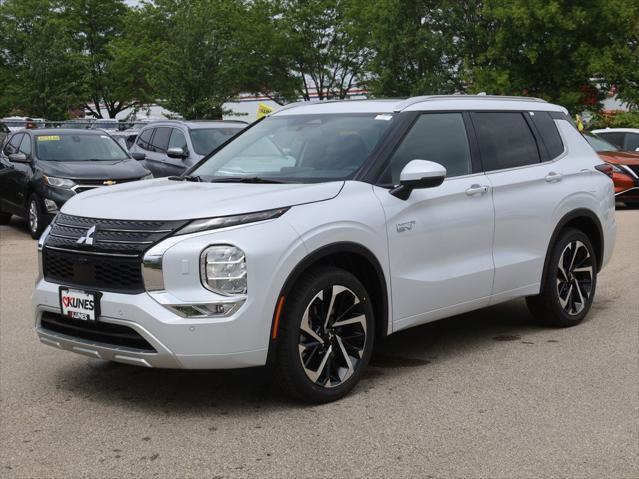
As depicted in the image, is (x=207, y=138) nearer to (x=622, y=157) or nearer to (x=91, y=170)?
(x=91, y=170)

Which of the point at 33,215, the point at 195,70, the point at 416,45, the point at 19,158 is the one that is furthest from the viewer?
the point at 416,45

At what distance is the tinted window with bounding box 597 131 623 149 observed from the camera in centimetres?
2006

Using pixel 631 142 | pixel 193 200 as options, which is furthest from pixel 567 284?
pixel 631 142

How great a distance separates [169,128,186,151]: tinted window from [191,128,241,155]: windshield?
8.3 inches

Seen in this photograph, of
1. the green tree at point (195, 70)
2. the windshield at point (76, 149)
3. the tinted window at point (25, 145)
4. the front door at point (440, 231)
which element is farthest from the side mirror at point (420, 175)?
the green tree at point (195, 70)

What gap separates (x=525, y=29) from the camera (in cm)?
3222

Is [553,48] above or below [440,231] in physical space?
above

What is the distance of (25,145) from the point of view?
14672mm

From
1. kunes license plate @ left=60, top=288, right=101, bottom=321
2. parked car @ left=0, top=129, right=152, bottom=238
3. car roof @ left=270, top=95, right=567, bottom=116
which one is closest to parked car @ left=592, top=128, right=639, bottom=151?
parked car @ left=0, top=129, right=152, bottom=238

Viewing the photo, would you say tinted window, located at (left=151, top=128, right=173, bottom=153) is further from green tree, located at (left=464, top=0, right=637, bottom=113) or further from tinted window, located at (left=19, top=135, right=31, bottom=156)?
green tree, located at (left=464, top=0, right=637, bottom=113)

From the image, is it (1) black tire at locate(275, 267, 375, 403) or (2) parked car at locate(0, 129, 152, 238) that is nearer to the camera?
(1) black tire at locate(275, 267, 375, 403)

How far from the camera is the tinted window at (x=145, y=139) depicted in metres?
17.1

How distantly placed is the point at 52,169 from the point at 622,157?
36.0ft

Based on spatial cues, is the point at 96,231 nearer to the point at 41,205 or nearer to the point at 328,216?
the point at 328,216
